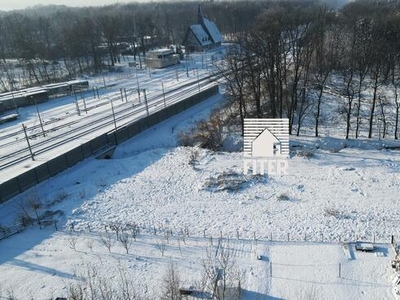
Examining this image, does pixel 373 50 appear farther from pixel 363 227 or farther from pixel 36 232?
pixel 36 232

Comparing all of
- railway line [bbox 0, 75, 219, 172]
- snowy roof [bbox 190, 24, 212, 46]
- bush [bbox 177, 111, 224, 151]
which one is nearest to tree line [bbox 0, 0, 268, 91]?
snowy roof [bbox 190, 24, 212, 46]

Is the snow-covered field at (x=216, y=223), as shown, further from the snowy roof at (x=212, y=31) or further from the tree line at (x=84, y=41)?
the snowy roof at (x=212, y=31)

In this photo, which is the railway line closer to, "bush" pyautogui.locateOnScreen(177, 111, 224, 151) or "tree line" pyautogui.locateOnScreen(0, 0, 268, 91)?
"bush" pyautogui.locateOnScreen(177, 111, 224, 151)

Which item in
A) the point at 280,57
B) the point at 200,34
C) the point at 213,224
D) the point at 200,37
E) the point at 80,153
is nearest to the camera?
the point at 213,224

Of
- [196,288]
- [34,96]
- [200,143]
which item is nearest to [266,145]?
[200,143]

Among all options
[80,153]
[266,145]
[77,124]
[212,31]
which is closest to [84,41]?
[212,31]

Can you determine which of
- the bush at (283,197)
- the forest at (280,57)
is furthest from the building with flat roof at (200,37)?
the bush at (283,197)

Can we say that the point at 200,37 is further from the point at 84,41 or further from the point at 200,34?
the point at 84,41
